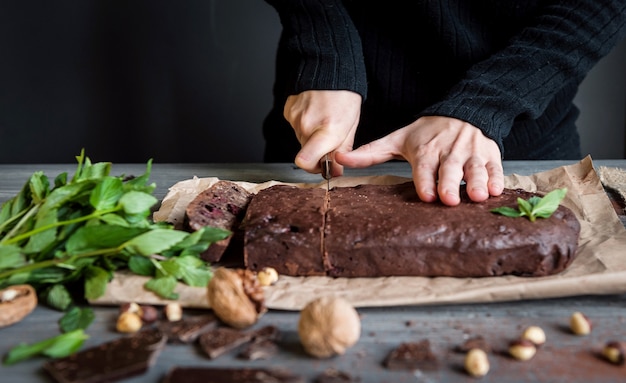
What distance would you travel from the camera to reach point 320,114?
92.7 inches

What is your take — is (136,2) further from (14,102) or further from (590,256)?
(590,256)

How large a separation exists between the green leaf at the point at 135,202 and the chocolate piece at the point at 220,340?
1.30ft

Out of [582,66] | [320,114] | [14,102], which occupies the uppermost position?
[582,66]

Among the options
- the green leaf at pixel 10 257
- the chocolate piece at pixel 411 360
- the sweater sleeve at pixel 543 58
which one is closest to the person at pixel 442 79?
the sweater sleeve at pixel 543 58

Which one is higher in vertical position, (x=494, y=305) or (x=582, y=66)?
(x=582, y=66)

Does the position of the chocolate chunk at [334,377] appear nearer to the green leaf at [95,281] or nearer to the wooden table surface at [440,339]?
the wooden table surface at [440,339]

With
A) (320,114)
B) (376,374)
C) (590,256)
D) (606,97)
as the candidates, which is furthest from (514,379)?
(606,97)

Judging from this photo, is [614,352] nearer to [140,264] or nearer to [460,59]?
[140,264]

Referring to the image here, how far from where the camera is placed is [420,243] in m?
1.68

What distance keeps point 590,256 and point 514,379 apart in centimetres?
62

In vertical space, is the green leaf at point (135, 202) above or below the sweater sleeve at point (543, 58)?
below

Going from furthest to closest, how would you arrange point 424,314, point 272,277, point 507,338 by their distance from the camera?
point 272,277 < point 424,314 < point 507,338

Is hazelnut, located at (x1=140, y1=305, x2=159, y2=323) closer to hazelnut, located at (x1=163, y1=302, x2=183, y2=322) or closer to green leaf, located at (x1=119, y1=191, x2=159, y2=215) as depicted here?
hazelnut, located at (x1=163, y1=302, x2=183, y2=322)

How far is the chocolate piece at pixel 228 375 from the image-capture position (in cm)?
124
